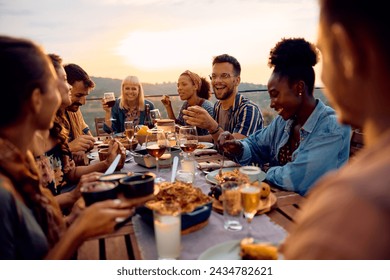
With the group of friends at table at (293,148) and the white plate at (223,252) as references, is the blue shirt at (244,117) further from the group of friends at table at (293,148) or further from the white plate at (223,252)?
the white plate at (223,252)

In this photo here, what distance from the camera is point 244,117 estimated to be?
3748 mm

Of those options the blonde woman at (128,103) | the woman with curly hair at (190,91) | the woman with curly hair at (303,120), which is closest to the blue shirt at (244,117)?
the woman with curly hair at (190,91)

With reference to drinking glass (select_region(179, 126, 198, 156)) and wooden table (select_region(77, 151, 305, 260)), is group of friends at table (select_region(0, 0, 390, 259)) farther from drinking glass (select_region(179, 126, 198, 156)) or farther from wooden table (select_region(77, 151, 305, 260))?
drinking glass (select_region(179, 126, 198, 156))

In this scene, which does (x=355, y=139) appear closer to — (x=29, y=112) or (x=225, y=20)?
(x=29, y=112)

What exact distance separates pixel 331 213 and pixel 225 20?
5.81 metres

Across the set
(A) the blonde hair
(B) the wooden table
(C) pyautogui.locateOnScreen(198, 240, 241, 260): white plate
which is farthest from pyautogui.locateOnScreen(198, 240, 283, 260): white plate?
(A) the blonde hair

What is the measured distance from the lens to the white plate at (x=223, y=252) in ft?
3.70

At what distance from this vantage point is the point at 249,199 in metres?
1.31

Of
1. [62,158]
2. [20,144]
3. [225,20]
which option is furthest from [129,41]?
[20,144]

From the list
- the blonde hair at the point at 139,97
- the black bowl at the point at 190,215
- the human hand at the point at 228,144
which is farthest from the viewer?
the blonde hair at the point at 139,97

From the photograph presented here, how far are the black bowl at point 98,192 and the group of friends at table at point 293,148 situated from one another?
0.17 feet

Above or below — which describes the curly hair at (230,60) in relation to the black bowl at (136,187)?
above

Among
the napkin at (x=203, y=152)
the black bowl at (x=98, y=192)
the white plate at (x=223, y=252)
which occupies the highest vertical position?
Result: the black bowl at (x=98, y=192)

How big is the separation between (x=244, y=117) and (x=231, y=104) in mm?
551
